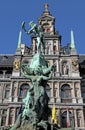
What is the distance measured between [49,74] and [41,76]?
729 millimetres

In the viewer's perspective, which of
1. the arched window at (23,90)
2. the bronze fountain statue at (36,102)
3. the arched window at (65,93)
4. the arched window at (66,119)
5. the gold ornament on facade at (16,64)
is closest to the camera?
the bronze fountain statue at (36,102)

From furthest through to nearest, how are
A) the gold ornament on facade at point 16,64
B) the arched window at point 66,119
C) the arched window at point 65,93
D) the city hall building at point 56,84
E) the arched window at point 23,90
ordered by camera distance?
the gold ornament on facade at point 16,64 → the arched window at point 23,90 → the arched window at point 65,93 → the city hall building at point 56,84 → the arched window at point 66,119

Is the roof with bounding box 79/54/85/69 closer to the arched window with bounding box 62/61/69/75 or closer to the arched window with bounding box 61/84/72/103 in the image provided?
the arched window with bounding box 62/61/69/75

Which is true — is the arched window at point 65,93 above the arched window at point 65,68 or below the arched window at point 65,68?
below

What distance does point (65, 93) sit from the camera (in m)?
31.2

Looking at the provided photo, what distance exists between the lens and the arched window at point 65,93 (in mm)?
30403

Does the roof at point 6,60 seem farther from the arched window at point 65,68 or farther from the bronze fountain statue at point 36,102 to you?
the bronze fountain statue at point 36,102

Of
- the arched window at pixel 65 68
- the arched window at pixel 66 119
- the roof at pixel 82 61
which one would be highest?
the roof at pixel 82 61

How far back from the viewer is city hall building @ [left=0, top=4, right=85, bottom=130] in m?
29.3

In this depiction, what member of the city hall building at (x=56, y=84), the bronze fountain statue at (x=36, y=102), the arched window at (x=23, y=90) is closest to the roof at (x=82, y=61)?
the city hall building at (x=56, y=84)

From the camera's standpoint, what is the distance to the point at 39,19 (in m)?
37.9

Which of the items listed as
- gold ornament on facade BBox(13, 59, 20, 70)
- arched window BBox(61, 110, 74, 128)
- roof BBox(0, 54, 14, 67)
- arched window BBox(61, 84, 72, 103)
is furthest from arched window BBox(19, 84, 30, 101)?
arched window BBox(61, 110, 74, 128)

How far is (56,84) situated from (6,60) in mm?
9143

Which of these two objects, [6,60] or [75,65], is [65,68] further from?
[6,60]
